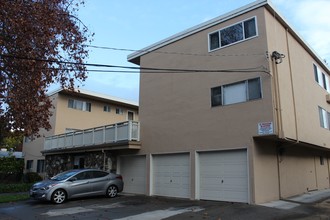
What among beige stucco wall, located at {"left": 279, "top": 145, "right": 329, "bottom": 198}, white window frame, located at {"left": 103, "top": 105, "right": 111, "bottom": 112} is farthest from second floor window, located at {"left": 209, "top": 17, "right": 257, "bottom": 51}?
white window frame, located at {"left": 103, "top": 105, "right": 111, "bottom": 112}

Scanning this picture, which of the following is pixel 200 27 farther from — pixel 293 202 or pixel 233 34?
pixel 293 202

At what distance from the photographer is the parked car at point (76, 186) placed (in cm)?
1577

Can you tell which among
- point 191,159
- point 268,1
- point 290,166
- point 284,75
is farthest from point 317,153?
point 268,1

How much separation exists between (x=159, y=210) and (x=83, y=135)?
36.5 feet

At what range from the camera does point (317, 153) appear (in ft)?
74.3

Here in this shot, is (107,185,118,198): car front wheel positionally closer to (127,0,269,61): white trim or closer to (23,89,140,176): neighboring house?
(23,89,140,176): neighboring house

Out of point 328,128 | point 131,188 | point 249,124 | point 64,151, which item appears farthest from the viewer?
point 64,151

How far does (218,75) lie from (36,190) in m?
10.2

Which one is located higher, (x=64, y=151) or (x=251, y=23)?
(x=251, y=23)

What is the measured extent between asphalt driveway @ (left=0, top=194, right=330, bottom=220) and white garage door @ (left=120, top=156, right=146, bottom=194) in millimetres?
3189

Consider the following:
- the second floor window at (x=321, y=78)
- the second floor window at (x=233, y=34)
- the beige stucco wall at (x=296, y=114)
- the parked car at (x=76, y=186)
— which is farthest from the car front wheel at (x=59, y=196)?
the second floor window at (x=321, y=78)

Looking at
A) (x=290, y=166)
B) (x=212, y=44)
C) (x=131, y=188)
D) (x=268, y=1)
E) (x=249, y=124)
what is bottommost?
(x=131, y=188)

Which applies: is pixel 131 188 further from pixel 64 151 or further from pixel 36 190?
pixel 64 151

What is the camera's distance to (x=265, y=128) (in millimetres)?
14039
